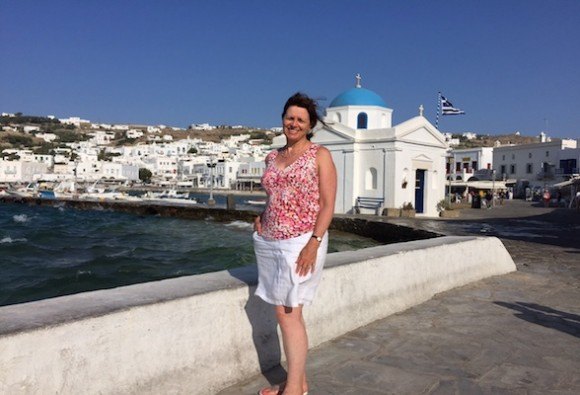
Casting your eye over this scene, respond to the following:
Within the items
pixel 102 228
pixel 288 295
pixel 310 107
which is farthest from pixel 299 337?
pixel 102 228

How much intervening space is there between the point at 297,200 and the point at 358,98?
2548 centimetres

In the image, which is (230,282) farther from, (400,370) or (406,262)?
(406,262)

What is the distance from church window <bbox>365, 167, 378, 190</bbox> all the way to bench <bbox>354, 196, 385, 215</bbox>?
63cm

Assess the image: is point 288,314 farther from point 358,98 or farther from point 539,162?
point 539,162

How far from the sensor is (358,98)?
27203mm

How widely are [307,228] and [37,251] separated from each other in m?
17.3

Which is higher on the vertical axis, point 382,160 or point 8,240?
point 382,160

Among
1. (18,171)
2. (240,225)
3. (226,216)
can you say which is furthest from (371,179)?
(18,171)

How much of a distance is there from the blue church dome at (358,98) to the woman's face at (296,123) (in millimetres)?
24931

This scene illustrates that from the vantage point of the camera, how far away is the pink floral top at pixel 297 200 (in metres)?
2.56

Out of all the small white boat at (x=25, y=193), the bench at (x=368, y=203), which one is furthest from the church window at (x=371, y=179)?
the small white boat at (x=25, y=193)

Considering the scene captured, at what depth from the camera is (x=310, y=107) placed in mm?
2701

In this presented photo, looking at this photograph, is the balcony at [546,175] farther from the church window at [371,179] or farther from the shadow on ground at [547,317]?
the shadow on ground at [547,317]

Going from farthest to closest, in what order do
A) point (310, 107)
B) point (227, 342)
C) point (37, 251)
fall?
point (37, 251) → point (227, 342) → point (310, 107)
